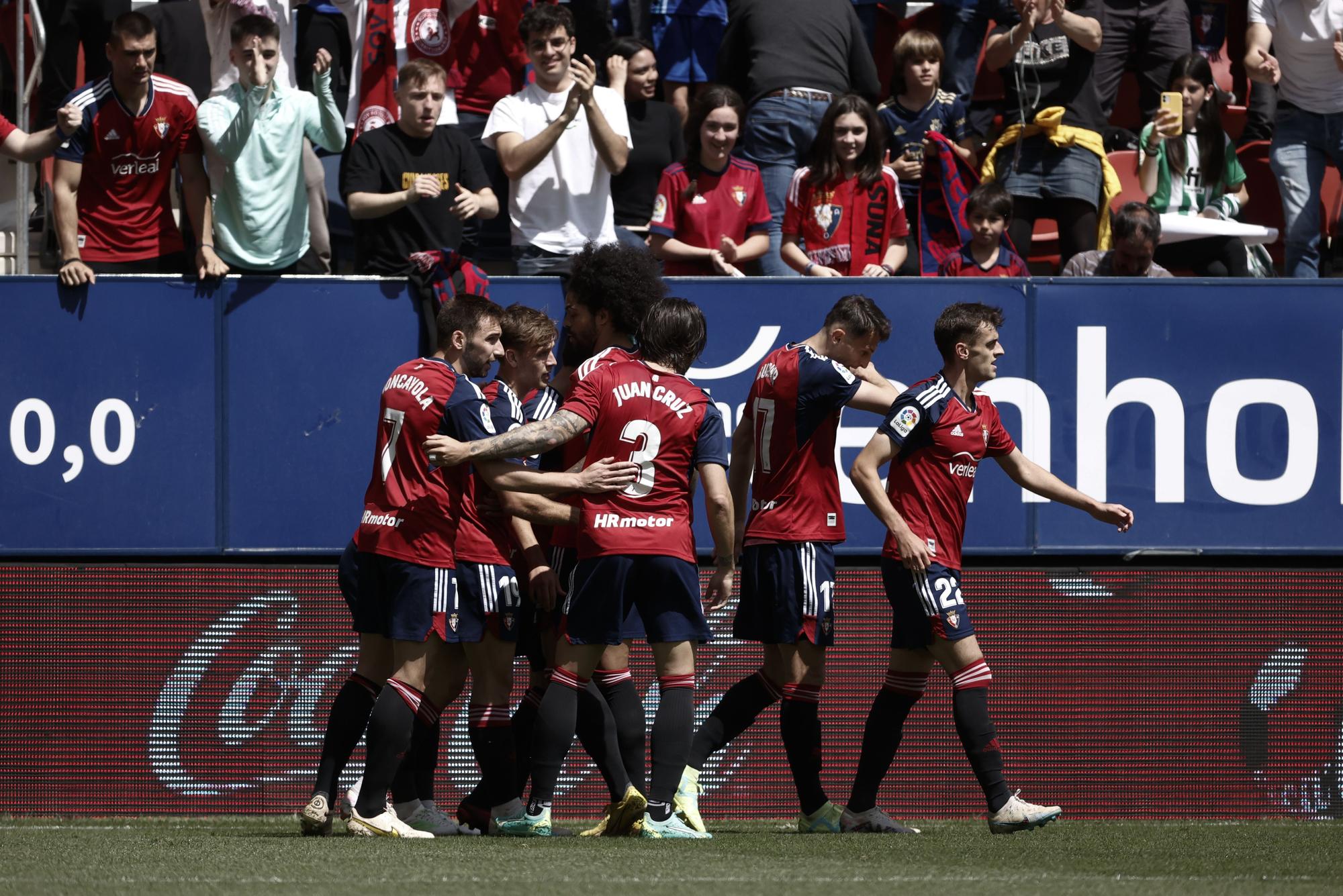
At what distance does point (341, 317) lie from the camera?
30.3 ft

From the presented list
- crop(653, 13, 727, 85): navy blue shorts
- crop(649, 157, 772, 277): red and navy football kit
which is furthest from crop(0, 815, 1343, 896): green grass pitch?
crop(653, 13, 727, 85): navy blue shorts

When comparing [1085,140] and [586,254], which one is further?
[1085,140]

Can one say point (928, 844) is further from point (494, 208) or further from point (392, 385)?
point (494, 208)

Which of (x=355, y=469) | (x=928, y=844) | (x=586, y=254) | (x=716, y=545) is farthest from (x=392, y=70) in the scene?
(x=928, y=844)

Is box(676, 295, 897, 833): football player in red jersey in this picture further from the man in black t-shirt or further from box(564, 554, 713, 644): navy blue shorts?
the man in black t-shirt

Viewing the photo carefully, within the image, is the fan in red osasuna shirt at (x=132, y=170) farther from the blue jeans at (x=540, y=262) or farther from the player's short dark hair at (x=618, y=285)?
the player's short dark hair at (x=618, y=285)

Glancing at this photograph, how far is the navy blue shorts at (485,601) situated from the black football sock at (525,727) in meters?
0.41

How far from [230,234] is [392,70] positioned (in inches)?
73.0

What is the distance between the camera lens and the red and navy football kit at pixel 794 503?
7.16 m

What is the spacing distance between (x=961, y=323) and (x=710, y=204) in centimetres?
295

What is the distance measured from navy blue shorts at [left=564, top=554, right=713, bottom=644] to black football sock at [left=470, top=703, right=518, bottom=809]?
27.1 inches

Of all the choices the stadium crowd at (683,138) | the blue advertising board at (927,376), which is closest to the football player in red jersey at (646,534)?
the blue advertising board at (927,376)

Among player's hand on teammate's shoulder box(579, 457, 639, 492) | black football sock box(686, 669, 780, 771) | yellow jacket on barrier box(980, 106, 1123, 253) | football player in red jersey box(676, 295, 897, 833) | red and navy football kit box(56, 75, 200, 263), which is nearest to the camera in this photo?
player's hand on teammate's shoulder box(579, 457, 639, 492)

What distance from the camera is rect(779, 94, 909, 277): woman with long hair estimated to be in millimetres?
9578
